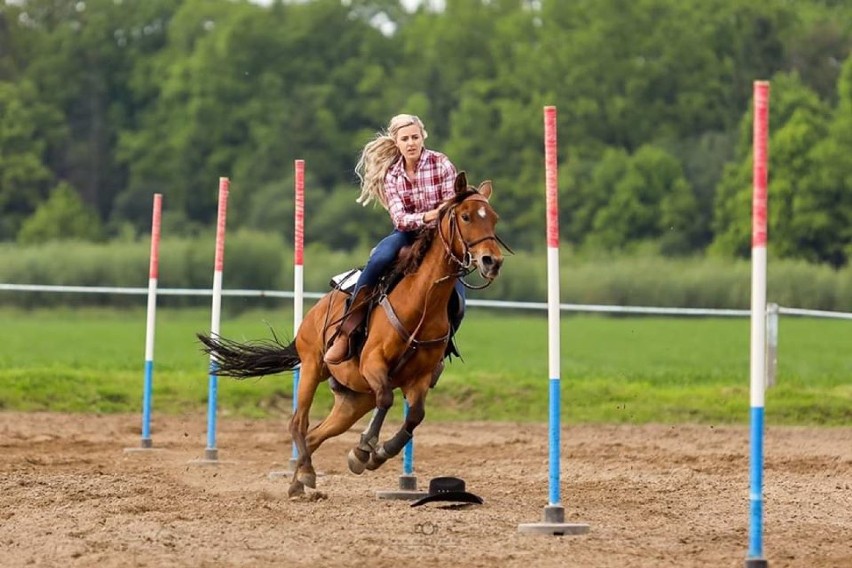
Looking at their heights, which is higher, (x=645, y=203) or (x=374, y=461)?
(x=645, y=203)

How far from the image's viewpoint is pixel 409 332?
36.0 ft

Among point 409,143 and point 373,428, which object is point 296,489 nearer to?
point 373,428

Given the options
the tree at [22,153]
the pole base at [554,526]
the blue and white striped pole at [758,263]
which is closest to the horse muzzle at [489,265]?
the pole base at [554,526]

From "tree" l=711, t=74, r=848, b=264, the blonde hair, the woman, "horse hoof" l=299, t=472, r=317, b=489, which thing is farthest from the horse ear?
"tree" l=711, t=74, r=848, b=264

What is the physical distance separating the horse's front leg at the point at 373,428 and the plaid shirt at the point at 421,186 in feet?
3.43

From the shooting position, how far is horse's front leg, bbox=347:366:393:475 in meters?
10.9

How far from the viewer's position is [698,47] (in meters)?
63.8

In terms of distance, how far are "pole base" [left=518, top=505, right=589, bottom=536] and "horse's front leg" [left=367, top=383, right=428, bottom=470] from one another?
1166 mm

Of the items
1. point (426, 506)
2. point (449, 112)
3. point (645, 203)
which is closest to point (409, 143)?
point (426, 506)

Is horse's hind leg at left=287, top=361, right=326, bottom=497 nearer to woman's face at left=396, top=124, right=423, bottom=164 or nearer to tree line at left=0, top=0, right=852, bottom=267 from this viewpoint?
woman's face at left=396, top=124, right=423, bottom=164

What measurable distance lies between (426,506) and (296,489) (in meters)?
1.03

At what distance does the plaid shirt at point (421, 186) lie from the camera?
11.2 metres

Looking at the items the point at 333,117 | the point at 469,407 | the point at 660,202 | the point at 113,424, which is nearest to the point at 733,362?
the point at 469,407

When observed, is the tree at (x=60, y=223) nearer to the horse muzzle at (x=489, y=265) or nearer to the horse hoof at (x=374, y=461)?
the horse hoof at (x=374, y=461)
